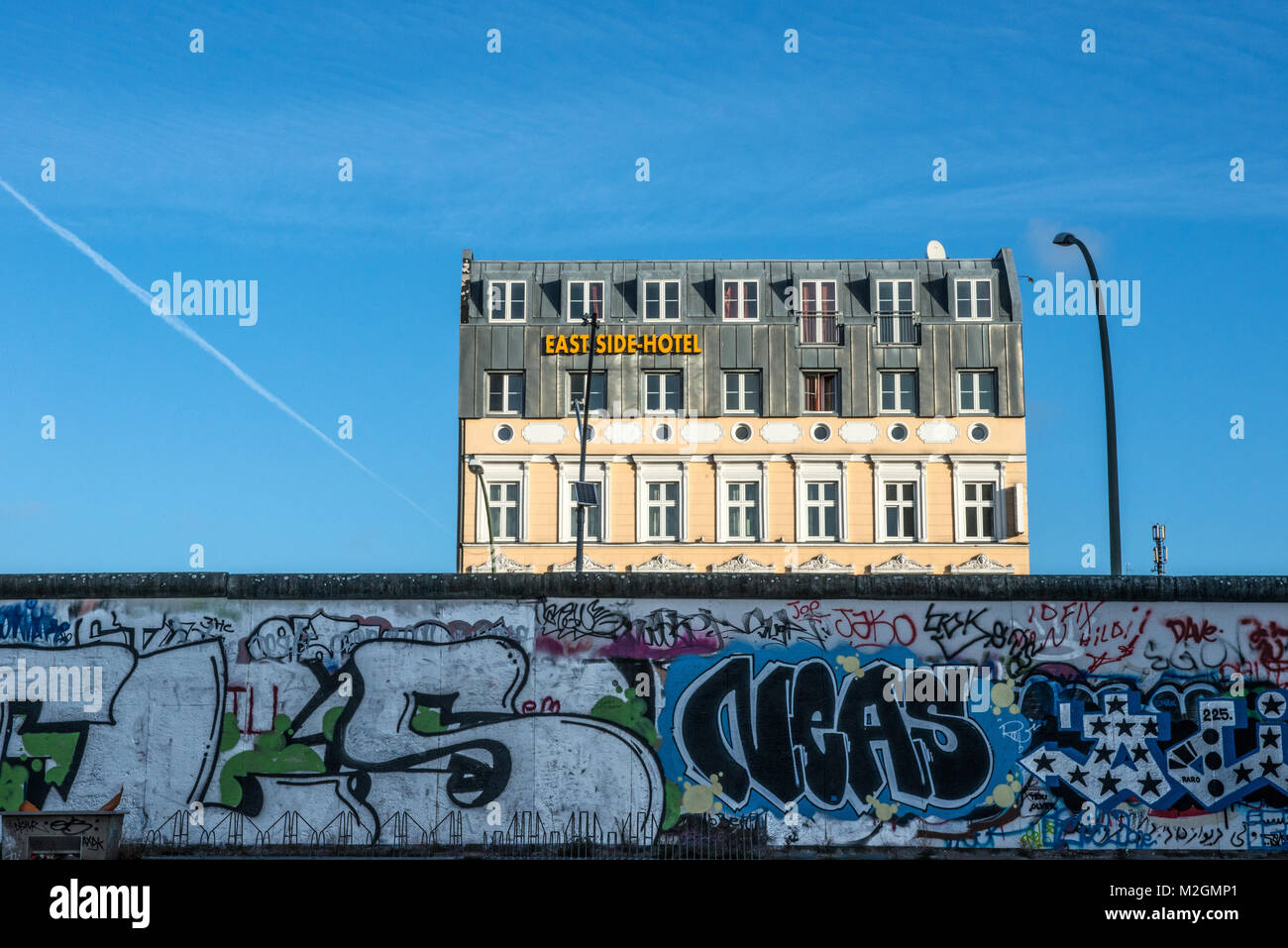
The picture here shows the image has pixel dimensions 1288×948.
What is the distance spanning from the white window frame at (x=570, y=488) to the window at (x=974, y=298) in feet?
56.9

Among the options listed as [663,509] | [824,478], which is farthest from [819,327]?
[663,509]

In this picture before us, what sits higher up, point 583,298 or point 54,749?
point 583,298

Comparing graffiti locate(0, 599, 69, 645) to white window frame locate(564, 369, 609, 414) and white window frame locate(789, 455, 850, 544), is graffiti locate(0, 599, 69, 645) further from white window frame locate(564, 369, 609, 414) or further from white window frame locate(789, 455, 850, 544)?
white window frame locate(789, 455, 850, 544)

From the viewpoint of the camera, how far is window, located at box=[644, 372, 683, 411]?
6228cm

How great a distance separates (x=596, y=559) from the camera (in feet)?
196

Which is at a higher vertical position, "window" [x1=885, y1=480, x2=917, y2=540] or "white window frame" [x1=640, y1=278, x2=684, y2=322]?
"white window frame" [x1=640, y1=278, x2=684, y2=322]

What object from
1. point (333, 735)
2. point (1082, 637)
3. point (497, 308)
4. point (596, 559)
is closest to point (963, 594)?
point (1082, 637)

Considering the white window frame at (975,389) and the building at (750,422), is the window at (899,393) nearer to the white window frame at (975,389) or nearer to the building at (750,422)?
A: the building at (750,422)

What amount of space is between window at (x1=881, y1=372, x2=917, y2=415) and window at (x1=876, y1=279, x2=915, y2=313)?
296cm

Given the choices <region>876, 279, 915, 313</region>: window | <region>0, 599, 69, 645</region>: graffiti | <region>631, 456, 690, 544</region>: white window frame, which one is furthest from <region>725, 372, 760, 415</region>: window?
<region>0, 599, 69, 645</region>: graffiti

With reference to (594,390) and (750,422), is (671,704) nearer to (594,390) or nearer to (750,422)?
(750,422)

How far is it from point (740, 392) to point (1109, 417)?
135 ft

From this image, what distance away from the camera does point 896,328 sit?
6275cm
